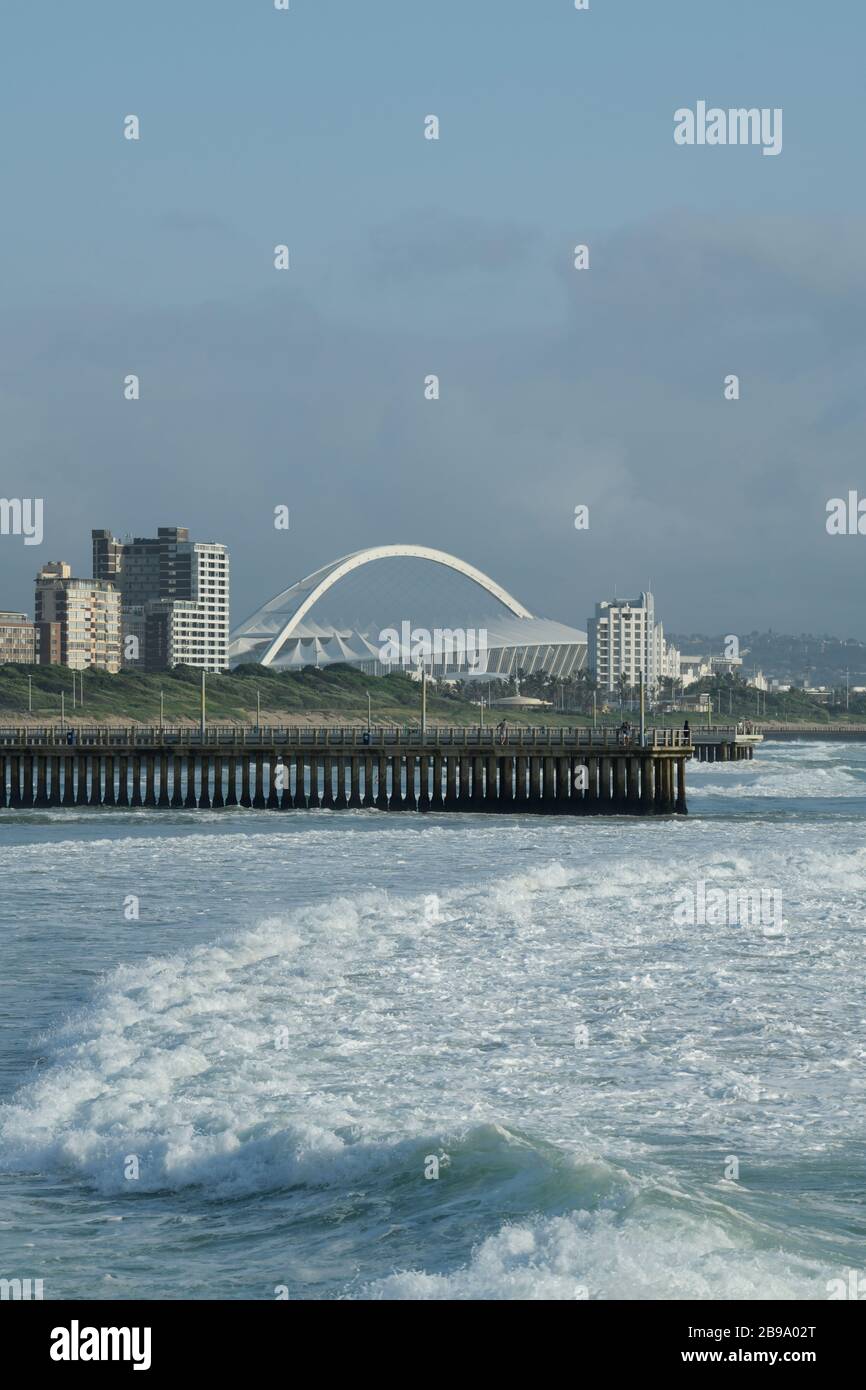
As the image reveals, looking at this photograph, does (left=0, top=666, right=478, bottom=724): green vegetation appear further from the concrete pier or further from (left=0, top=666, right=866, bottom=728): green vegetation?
the concrete pier

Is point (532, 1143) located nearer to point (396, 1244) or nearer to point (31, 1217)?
point (396, 1244)

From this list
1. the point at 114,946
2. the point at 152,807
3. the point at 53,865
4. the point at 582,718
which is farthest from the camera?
the point at 582,718

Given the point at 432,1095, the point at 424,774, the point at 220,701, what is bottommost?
the point at 432,1095

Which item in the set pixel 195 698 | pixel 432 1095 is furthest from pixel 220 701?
pixel 432 1095

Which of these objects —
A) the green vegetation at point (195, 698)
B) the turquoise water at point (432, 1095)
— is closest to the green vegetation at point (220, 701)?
the green vegetation at point (195, 698)

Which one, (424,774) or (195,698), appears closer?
(424,774)

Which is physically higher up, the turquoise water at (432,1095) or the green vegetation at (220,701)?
the green vegetation at (220,701)

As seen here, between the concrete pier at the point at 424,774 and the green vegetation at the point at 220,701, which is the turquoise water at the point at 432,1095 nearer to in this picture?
the concrete pier at the point at 424,774

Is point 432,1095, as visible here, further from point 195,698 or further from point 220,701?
point 195,698

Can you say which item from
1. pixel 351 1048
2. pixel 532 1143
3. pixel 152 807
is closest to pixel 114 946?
pixel 351 1048
